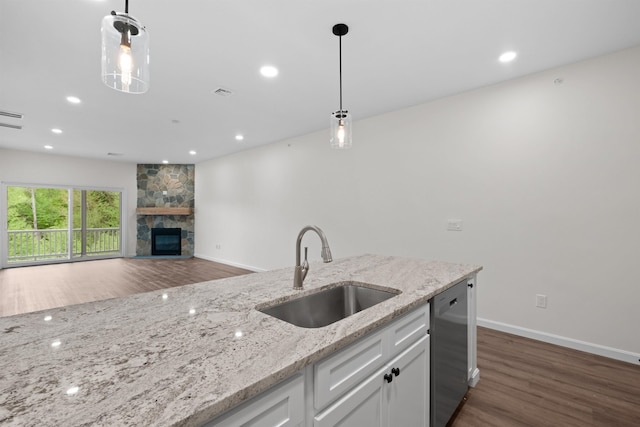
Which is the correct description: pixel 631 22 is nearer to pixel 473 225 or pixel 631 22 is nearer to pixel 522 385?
pixel 473 225

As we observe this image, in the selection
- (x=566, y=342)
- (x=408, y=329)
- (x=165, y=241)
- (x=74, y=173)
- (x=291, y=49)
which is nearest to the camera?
(x=408, y=329)

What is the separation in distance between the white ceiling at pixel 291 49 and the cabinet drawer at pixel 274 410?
2.26 m

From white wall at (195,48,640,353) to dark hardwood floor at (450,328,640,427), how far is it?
0.36m

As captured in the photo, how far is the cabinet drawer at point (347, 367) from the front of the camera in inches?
36.4

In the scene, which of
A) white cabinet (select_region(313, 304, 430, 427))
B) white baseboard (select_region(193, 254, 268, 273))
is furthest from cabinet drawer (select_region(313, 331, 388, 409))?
white baseboard (select_region(193, 254, 268, 273))

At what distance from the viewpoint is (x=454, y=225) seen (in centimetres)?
351

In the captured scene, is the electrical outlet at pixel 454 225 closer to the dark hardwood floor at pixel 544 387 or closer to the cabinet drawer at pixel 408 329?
the dark hardwood floor at pixel 544 387

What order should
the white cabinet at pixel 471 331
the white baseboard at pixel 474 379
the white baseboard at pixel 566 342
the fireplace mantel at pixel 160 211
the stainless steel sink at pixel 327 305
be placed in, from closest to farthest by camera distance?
the stainless steel sink at pixel 327 305, the white cabinet at pixel 471 331, the white baseboard at pixel 474 379, the white baseboard at pixel 566 342, the fireplace mantel at pixel 160 211

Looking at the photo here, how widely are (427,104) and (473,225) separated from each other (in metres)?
1.65

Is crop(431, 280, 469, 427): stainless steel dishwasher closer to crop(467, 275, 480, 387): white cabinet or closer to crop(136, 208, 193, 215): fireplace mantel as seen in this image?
crop(467, 275, 480, 387): white cabinet

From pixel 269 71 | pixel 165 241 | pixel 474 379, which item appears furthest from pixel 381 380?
pixel 165 241

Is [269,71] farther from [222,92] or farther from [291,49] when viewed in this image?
[222,92]

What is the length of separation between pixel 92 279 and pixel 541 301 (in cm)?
724

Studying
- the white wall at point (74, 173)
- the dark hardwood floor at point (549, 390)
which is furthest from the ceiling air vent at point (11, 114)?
the dark hardwood floor at point (549, 390)
